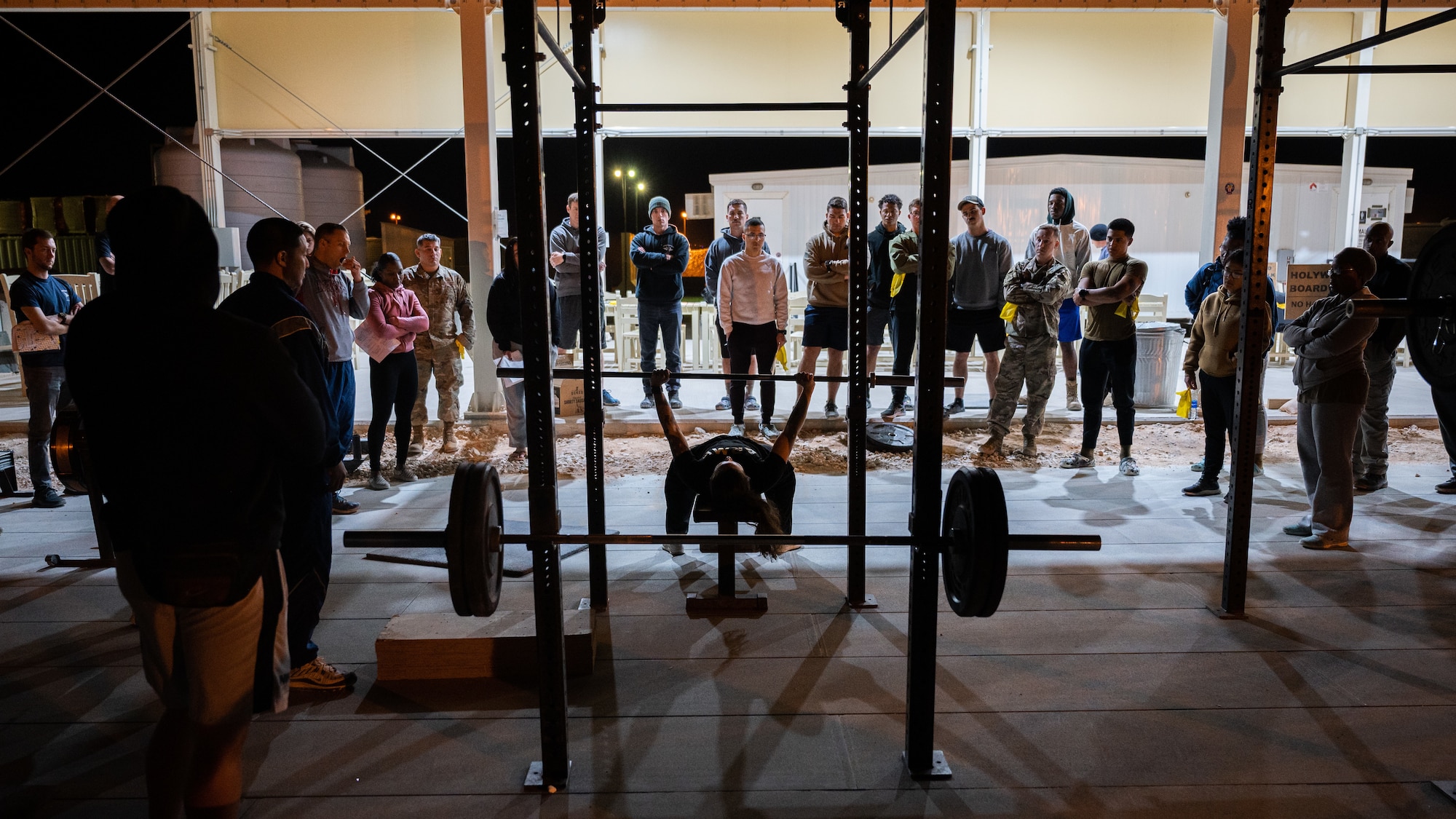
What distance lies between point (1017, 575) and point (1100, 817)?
1654 mm

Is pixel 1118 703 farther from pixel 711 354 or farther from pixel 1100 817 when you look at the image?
pixel 711 354

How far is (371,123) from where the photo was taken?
27.5 feet

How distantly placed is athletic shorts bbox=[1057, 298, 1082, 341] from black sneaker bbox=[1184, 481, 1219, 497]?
1.85 metres

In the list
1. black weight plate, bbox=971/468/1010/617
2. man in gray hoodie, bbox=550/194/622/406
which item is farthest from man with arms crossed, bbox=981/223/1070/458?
black weight plate, bbox=971/468/1010/617

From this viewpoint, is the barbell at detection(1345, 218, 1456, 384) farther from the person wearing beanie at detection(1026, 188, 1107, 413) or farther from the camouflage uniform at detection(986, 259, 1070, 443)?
the person wearing beanie at detection(1026, 188, 1107, 413)

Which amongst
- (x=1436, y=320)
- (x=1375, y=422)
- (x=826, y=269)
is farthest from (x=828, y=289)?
(x=1436, y=320)

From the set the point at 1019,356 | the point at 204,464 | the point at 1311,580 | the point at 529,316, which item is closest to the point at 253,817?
→ the point at 204,464

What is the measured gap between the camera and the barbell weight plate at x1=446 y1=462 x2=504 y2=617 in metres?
1.84

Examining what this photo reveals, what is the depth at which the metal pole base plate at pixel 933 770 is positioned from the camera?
2084 mm

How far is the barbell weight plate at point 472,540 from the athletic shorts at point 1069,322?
5.46m

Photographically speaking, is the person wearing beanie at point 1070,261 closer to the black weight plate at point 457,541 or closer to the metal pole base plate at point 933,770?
the metal pole base plate at point 933,770

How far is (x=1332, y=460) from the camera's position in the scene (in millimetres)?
3734

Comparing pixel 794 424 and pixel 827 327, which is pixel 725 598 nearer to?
pixel 794 424

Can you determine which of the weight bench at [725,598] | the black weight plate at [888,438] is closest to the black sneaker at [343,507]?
the weight bench at [725,598]
